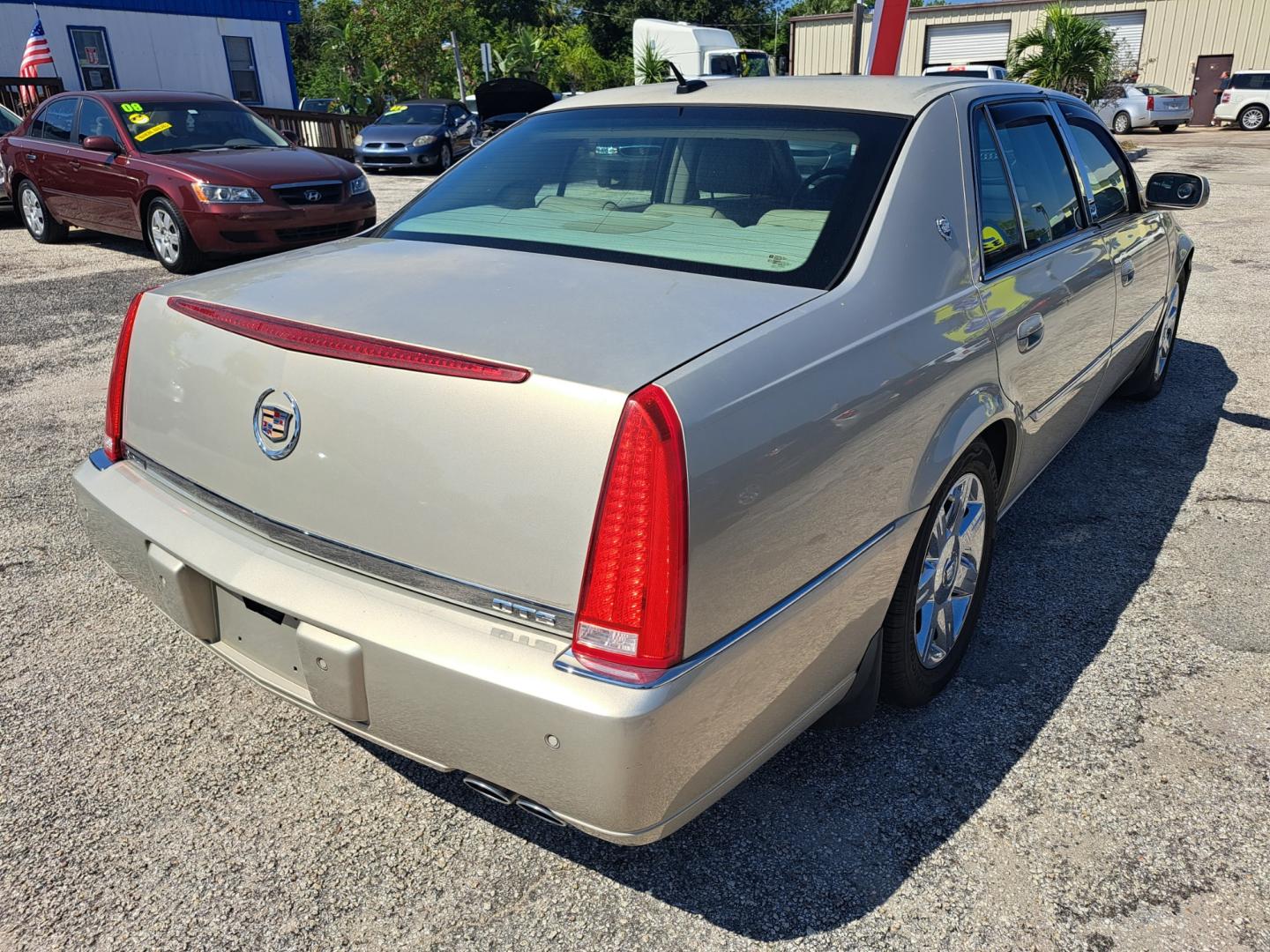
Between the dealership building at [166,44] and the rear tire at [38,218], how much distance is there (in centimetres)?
990

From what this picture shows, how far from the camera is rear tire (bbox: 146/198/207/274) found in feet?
28.5

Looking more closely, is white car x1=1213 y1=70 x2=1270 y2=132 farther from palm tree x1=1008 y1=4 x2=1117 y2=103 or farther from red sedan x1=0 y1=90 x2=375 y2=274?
red sedan x1=0 y1=90 x2=375 y2=274

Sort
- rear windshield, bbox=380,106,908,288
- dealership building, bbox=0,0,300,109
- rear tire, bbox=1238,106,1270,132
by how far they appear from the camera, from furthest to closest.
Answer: rear tire, bbox=1238,106,1270,132
dealership building, bbox=0,0,300,109
rear windshield, bbox=380,106,908,288

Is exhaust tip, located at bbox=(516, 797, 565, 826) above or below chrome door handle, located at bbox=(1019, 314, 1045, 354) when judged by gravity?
below

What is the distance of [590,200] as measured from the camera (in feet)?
9.45

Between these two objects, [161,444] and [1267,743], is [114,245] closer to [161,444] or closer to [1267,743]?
[161,444]

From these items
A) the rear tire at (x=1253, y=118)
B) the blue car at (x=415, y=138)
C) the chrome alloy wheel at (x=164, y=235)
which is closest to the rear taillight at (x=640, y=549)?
the chrome alloy wheel at (x=164, y=235)

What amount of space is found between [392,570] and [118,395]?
1151 mm

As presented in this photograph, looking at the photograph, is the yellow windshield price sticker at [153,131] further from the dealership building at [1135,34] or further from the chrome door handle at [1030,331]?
the dealership building at [1135,34]

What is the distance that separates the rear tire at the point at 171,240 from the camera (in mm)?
8680

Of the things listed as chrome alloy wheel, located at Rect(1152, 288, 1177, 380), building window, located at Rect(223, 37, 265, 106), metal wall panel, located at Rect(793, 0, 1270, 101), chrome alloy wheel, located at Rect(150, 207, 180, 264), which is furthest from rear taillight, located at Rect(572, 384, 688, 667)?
metal wall panel, located at Rect(793, 0, 1270, 101)

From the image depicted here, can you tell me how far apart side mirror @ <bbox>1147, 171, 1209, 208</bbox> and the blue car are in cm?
1580

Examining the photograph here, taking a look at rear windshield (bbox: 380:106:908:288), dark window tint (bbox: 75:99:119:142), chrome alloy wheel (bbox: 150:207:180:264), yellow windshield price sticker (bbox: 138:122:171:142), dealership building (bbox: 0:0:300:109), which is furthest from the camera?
dealership building (bbox: 0:0:300:109)

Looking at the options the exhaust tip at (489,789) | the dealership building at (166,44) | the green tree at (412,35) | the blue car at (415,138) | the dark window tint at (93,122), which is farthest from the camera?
the green tree at (412,35)
